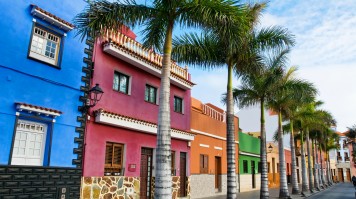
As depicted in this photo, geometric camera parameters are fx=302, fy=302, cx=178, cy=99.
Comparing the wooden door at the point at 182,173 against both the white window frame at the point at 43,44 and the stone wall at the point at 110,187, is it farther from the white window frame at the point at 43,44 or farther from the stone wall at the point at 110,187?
the white window frame at the point at 43,44

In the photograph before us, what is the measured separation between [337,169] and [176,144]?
79.8 metres

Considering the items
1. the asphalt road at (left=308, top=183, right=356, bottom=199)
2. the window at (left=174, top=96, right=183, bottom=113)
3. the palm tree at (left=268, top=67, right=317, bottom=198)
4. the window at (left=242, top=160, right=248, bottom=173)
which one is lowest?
the asphalt road at (left=308, top=183, right=356, bottom=199)

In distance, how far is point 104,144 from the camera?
1182cm

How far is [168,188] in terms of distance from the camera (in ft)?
26.0

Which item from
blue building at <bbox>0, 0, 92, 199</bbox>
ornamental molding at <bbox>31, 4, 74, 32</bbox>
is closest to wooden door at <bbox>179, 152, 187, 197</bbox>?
blue building at <bbox>0, 0, 92, 199</bbox>

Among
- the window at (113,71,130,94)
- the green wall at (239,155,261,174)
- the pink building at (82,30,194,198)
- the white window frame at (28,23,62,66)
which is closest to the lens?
the white window frame at (28,23,62,66)

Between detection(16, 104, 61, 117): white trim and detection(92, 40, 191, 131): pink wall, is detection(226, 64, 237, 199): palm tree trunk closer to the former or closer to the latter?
detection(92, 40, 191, 131): pink wall

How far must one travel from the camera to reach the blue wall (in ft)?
28.7

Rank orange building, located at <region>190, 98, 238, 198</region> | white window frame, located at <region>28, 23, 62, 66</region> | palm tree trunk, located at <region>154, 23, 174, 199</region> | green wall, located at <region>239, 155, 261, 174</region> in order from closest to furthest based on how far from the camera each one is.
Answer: palm tree trunk, located at <region>154, 23, 174, 199</region>
white window frame, located at <region>28, 23, 62, 66</region>
orange building, located at <region>190, 98, 238, 198</region>
green wall, located at <region>239, 155, 261, 174</region>

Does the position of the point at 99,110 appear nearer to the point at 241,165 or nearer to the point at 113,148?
the point at 113,148

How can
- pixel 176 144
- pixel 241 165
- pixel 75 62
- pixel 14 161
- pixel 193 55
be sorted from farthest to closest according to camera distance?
pixel 241 165, pixel 176 144, pixel 193 55, pixel 75 62, pixel 14 161

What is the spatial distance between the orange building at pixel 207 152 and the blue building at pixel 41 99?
9.04m

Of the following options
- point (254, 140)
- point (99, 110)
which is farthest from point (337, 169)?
point (99, 110)

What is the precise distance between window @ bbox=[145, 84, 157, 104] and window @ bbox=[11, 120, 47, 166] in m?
5.91
